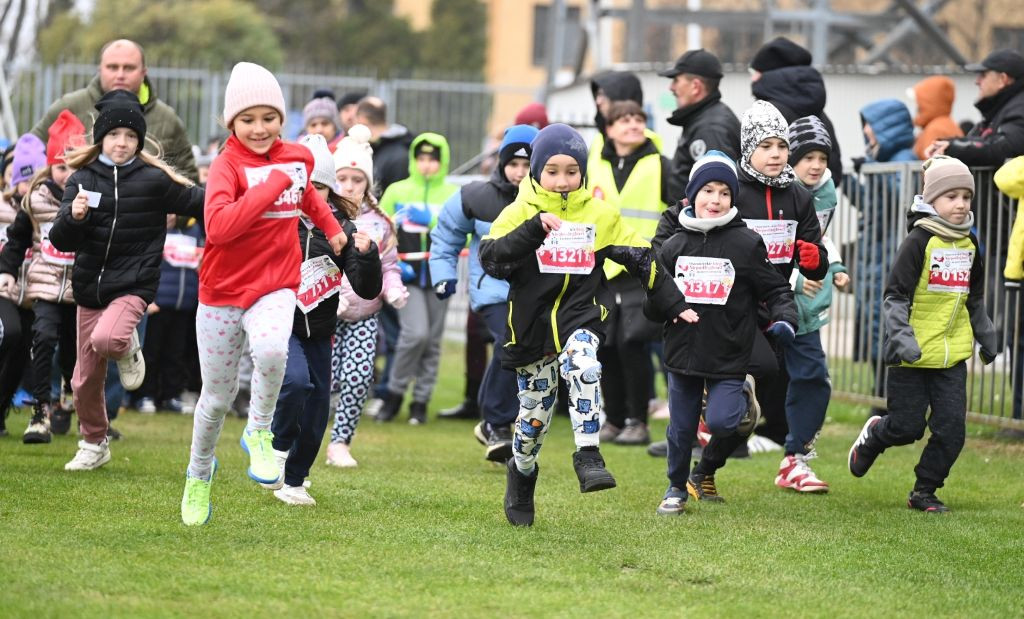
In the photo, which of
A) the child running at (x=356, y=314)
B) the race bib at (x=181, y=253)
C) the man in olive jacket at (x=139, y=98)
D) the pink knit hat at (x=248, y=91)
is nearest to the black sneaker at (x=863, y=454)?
the child running at (x=356, y=314)

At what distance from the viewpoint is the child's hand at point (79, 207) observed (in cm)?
839

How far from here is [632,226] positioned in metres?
10.9

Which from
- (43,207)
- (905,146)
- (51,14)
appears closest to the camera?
(43,207)

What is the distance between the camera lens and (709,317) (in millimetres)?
7871

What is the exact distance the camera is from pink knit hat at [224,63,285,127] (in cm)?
694

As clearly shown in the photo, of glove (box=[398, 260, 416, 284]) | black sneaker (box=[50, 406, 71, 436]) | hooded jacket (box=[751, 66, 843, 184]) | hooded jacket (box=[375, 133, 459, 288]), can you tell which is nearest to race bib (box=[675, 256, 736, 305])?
hooded jacket (box=[751, 66, 843, 184])

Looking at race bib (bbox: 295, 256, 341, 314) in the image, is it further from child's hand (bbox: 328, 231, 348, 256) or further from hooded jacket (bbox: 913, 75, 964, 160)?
hooded jacket (bbox: 913, 75, 964, 160)

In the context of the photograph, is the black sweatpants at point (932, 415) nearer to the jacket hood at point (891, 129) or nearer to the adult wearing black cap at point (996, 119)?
the adult wearing black cap at point (996, 119)

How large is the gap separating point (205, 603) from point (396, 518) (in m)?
2.05

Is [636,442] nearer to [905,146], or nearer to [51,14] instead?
[905,146]

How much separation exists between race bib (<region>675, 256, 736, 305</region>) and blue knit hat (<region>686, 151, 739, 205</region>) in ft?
1.14

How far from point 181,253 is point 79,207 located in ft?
14.1

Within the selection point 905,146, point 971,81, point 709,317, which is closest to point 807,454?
point 709,317

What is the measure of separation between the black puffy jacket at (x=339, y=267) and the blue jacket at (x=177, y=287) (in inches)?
193
